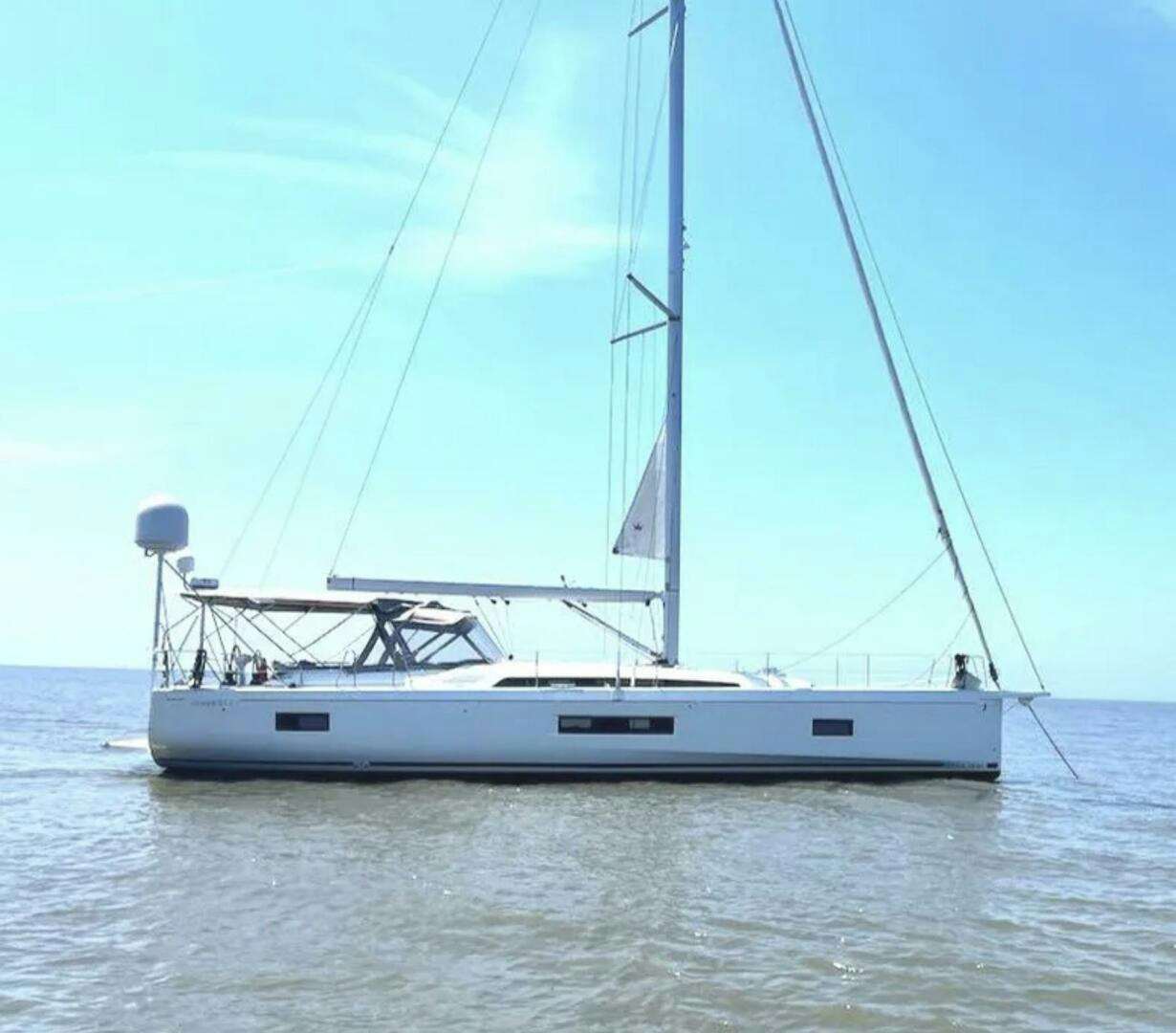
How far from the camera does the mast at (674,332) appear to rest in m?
23.0

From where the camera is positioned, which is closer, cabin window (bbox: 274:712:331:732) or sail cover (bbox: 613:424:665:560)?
cabin window (bbox: 274:712:331:732)

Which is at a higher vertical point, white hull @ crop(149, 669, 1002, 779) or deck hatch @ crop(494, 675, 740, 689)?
deck hatch @ crop(494, 675, 740, 689)

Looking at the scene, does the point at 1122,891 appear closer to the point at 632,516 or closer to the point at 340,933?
the point at 340,933

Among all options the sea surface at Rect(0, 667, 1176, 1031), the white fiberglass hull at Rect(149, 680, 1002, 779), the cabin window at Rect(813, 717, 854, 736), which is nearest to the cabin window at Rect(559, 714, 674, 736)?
the white fiberglass hull at Rect(149, 680, 1002, 779)

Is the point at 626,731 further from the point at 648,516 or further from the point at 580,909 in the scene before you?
the point at 580,909

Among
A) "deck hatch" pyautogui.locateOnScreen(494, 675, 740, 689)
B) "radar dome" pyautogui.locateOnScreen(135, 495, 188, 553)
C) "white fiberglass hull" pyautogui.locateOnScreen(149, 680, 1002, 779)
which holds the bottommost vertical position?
"white fiberglass hull" pyautogui.locateOnScreen(149, 680, 1002, 779)

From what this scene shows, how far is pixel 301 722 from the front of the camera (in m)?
21.1

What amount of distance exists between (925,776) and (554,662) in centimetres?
697

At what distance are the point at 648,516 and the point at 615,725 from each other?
4.63 meters

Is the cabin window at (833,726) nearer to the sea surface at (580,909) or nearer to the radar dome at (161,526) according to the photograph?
the sea surface at (580,909)

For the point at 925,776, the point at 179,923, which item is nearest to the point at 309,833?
the point at 179,923

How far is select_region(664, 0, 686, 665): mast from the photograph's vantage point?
23047mm

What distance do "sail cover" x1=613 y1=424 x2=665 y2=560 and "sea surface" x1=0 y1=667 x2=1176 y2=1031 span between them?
16.5ft

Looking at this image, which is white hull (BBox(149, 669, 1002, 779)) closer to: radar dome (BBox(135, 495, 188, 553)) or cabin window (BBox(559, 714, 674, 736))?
cabin window (BBox(559, 714, 674, 736))
